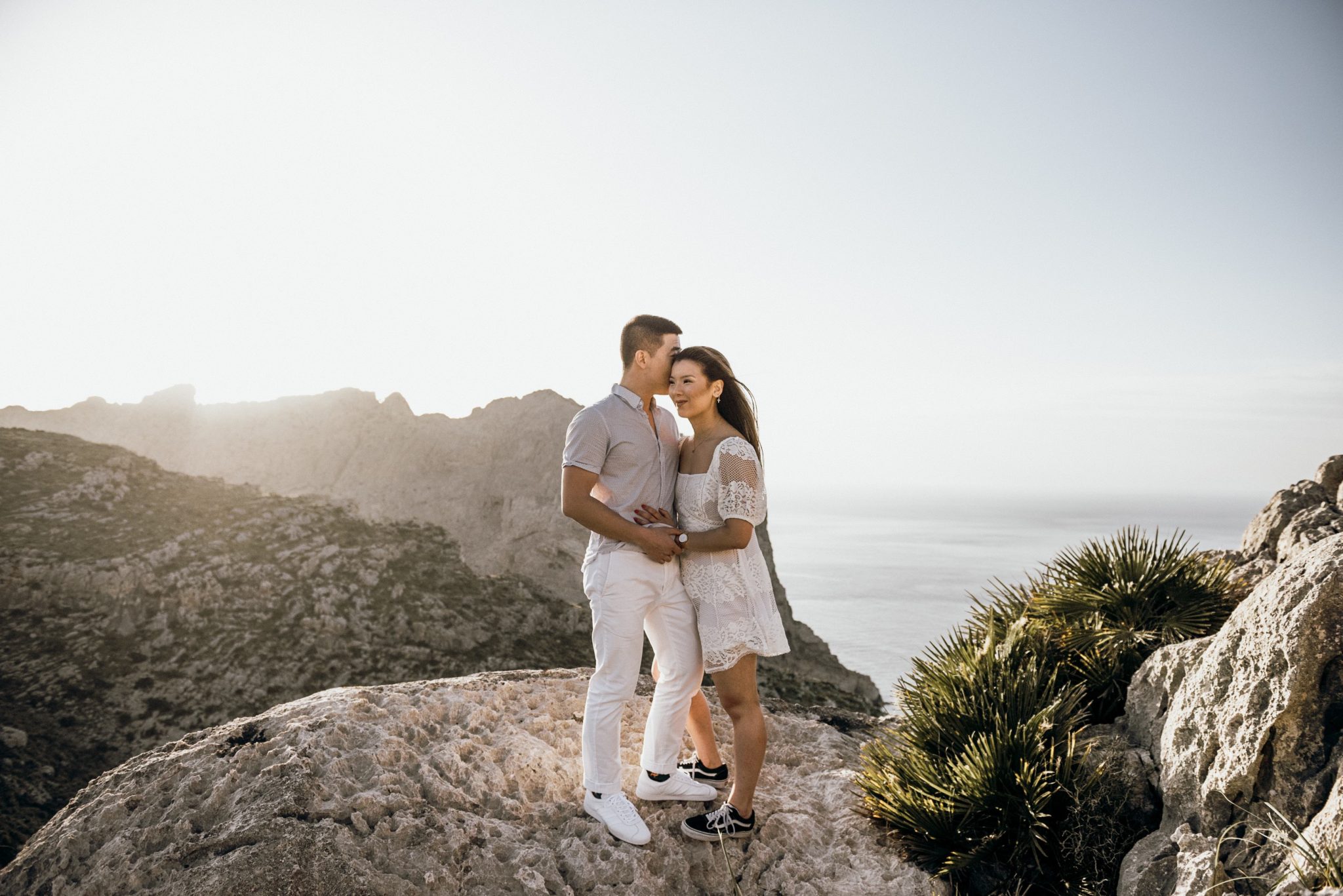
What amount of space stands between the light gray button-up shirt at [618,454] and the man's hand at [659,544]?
17cm

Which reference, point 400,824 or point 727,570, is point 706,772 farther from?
point 400,824

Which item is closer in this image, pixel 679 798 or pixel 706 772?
pixel 679 798

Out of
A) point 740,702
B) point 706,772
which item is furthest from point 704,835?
point 740,702

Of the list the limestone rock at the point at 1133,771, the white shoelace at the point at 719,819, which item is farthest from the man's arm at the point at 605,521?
the limestone rock at the point at 1133,771

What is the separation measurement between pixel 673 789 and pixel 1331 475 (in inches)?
247

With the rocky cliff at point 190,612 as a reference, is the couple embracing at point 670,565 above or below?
above

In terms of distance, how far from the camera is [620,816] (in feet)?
12.6

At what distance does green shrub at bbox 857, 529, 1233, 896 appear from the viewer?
3.76 metres

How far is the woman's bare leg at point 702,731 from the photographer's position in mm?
4355

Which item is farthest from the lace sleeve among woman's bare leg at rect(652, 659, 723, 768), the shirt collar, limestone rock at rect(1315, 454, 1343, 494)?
limestone rock at rect(1315, 454, 1343, 494)

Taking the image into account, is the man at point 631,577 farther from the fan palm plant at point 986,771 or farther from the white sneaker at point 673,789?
the fan palm plant at point 986,771

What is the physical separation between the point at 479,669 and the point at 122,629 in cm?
394

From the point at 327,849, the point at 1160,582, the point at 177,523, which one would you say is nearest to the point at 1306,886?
the point at 1160,582

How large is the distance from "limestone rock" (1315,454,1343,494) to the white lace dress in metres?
5.52
